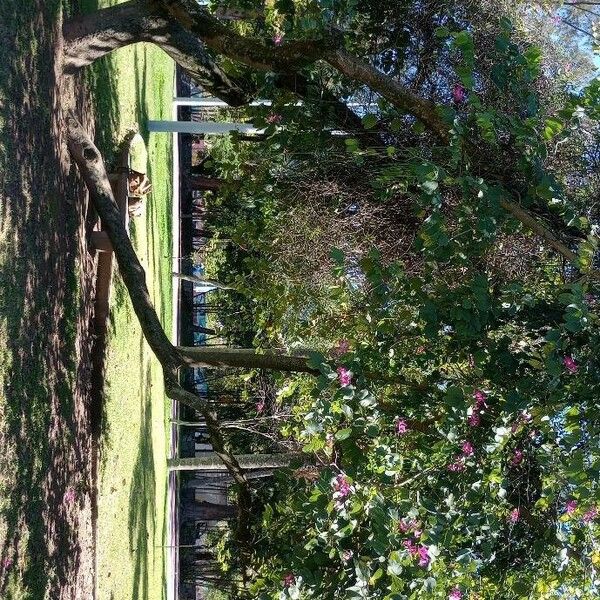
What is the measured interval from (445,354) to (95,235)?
3.56 metres

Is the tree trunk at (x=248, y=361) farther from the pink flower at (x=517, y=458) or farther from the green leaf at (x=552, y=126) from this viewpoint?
the green leaf at (x=552, y=126)

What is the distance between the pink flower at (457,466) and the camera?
15.5ft

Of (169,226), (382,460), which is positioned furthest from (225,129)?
(382,460)

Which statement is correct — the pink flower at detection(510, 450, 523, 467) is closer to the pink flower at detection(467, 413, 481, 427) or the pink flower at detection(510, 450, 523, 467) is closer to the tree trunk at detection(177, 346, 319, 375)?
the pink flower at detection(467, 413, 481, 427)

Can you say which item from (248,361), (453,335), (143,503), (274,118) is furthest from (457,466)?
(143,503)

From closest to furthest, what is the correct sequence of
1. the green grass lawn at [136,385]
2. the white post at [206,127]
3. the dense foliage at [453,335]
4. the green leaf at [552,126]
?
the green leaf at [552,126] < the dense foliage at [453,335] < the green grass lawn at [136,385] < the white post at [206,127]

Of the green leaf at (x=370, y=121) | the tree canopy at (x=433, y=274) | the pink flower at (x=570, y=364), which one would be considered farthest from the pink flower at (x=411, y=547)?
the green leaf at (x=370, y=121)

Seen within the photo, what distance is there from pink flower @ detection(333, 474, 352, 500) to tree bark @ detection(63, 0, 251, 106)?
10.1ft

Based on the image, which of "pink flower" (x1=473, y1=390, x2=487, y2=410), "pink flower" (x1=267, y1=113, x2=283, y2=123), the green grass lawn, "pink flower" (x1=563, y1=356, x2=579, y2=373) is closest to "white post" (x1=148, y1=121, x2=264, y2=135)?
the green grass lawn

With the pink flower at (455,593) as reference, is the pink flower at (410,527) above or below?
above

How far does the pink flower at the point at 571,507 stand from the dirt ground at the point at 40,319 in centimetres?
351

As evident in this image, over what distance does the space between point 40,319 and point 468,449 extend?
312cm

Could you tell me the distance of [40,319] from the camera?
580cm

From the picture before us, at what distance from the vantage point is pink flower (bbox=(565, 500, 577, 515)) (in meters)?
4.80
